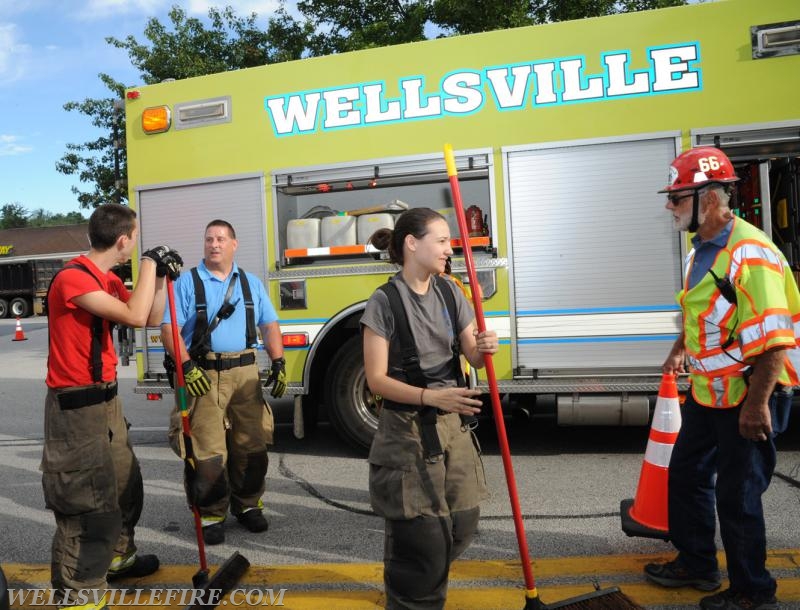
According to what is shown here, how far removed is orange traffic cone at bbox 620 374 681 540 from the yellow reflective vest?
0.73 metres

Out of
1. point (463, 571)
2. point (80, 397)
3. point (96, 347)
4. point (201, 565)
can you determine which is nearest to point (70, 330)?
point (96, 347)

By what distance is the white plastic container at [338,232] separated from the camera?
599 cm

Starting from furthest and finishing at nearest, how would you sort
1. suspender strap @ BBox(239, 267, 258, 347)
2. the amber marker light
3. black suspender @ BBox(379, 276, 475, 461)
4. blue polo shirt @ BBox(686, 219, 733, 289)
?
the amber marker light, suspender strap @ BBox(239, 267, 258, 347), blue polo shirt @ BBox(686, 219, 733, 289), black suspender @ BBox(379, 276, 475, 461)

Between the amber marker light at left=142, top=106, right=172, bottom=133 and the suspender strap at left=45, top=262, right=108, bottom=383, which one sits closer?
the suspender strap at left=45, top=262, right=108, bottom=383

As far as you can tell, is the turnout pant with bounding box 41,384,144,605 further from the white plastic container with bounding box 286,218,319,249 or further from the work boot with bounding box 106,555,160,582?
the white plastic container with bounding box 286,218,319,249

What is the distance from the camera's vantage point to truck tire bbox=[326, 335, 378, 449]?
19.6 ft

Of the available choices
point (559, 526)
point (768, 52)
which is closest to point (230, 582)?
point (559, 526)

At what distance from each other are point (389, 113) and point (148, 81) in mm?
14656

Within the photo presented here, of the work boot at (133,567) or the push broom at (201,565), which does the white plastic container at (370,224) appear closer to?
the push broom at (201,565)

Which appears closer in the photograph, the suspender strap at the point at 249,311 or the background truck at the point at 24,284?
the suspender strap at the point at 249,311

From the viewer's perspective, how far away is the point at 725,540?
3.04 meters

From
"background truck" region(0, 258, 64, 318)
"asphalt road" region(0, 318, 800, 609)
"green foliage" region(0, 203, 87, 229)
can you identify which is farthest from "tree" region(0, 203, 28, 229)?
"asphalt road" region(0, 318, 800, 609)

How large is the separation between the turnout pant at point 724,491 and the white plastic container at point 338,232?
11.0ft

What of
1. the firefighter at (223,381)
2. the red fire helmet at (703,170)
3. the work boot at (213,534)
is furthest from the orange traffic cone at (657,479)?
the work boot at (213,534)
